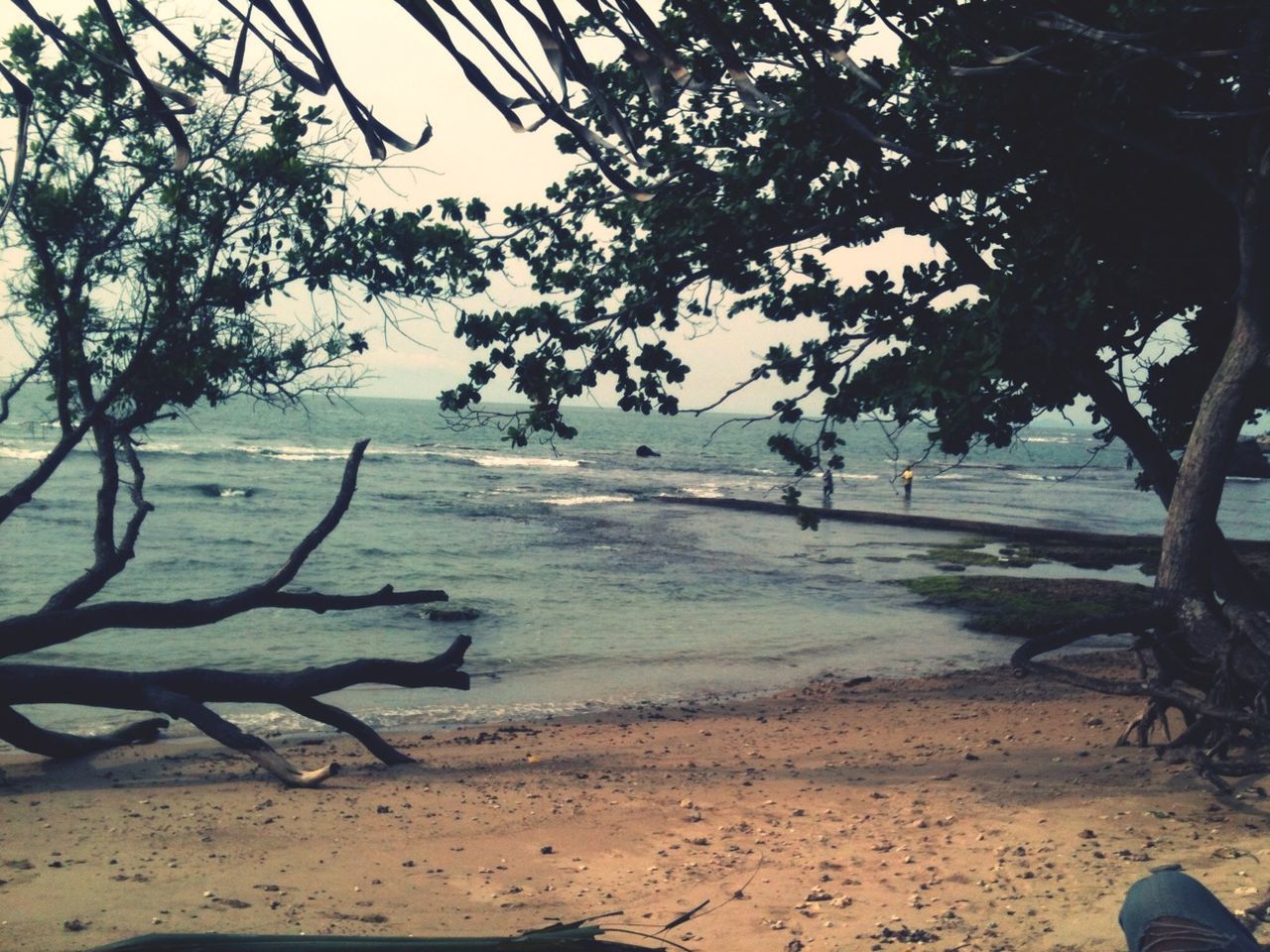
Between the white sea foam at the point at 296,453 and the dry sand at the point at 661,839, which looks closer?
the dry sand at the point at 661,839

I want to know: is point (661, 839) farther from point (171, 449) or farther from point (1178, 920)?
point (171, 449)

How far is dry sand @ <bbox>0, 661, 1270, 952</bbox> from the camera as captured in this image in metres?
5.27

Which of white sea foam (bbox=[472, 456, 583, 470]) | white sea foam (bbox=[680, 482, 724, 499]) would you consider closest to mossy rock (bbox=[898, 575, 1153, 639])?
white sea foam (bbox=[680, 482, 724, 499])

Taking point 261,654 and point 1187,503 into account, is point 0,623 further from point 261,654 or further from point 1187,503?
point 1187,503

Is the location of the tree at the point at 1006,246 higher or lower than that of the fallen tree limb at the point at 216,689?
higher

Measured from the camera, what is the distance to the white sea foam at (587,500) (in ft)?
147

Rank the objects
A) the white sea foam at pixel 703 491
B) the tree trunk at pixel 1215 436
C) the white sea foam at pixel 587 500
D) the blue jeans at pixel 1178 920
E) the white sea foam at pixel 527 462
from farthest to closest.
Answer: the white sea foam at pixel 527 462, the white sea foam at pixel 703 491, the white sea foam at pixel 587 500, the tree trunk at pixel 1215 436, the blue jeans at pixel 1178 920

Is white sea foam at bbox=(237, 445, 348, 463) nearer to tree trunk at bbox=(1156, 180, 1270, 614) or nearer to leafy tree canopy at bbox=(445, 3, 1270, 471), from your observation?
leafy tree canopy at bbox=(445, 3, 1270, 471)

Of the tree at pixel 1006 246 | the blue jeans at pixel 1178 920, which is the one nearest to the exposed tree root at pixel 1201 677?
the tree at pixel 1006 246

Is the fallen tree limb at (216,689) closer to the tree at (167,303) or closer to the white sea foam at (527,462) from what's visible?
the tree at (167,303)

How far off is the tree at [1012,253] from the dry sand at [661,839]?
1.12 m

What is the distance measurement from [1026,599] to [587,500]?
2796cm

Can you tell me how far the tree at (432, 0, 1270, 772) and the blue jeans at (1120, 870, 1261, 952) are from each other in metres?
5.24

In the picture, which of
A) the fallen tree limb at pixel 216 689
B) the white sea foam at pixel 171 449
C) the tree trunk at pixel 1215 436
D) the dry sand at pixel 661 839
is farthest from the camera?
the white sea foam at pixel 171 449
